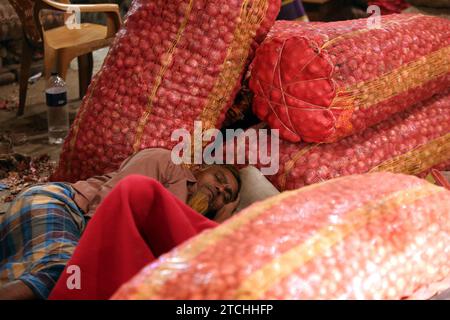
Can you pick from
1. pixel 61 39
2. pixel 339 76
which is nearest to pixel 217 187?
pixel 339 76

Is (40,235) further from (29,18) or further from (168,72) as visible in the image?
(29,18)

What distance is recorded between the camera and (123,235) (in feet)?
3.80

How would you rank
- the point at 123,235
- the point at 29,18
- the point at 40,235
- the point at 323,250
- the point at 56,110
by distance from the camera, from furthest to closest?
the point at 29,18
the point at 56,110
the point at 40,235
the point at 123,235
the point at 323,250

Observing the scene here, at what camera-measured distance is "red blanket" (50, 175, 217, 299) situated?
1.16m

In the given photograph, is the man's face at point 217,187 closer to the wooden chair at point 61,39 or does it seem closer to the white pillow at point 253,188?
the white pillow at point 253,188

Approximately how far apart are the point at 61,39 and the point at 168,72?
8.26 ft

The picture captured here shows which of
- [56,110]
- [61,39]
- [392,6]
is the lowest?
[56,110]

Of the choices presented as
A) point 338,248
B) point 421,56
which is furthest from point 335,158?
point 338,248

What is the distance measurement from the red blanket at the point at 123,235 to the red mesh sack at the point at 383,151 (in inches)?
30.3

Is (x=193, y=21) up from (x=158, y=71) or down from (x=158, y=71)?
up

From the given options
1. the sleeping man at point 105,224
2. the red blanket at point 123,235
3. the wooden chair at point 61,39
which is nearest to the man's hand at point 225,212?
the sleeping man at point 105,224
